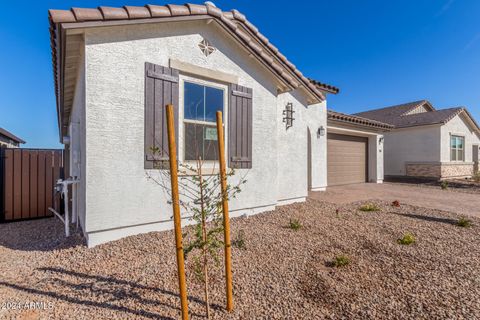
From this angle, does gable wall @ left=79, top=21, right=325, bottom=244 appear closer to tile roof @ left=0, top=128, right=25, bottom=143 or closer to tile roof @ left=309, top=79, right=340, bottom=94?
tile roof @ left=309, top=79, right=340, bottom=94

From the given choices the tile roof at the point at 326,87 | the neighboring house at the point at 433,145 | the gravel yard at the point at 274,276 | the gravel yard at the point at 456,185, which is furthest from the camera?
the neighboring house at the point at 433,145

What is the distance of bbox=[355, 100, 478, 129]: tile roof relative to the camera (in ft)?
50.2

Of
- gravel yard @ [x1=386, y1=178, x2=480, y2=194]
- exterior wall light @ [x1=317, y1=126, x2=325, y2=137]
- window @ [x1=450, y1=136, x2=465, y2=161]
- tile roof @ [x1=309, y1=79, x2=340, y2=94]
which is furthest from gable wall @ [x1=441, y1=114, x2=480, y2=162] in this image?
exterior wall light @ [x1=317, y1=126, x2=325, y2=137]

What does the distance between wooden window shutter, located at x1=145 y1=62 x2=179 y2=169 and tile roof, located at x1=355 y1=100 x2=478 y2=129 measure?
1724cm

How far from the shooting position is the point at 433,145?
15047mm

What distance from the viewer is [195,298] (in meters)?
2.54

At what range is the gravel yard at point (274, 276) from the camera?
7.71 feet

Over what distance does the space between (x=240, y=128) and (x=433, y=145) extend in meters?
15.9

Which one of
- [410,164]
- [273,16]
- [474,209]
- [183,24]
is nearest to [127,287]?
[183,24]

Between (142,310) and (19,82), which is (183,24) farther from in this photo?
(19,82)

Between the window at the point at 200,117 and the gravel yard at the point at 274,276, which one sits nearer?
the gravel yard at the point at 274,276

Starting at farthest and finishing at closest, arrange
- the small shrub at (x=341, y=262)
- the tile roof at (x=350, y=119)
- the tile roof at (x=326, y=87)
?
the tile roof at (x=350, y=119)
the tile roof at (x=326, y=87)
the small shrub at (x=341, y=262)

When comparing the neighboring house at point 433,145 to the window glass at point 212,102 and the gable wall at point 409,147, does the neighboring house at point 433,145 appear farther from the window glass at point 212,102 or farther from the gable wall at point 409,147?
the window glass at point 212,102

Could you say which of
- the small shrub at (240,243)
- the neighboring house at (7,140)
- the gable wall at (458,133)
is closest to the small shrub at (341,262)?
the small shrub at (240,243)
